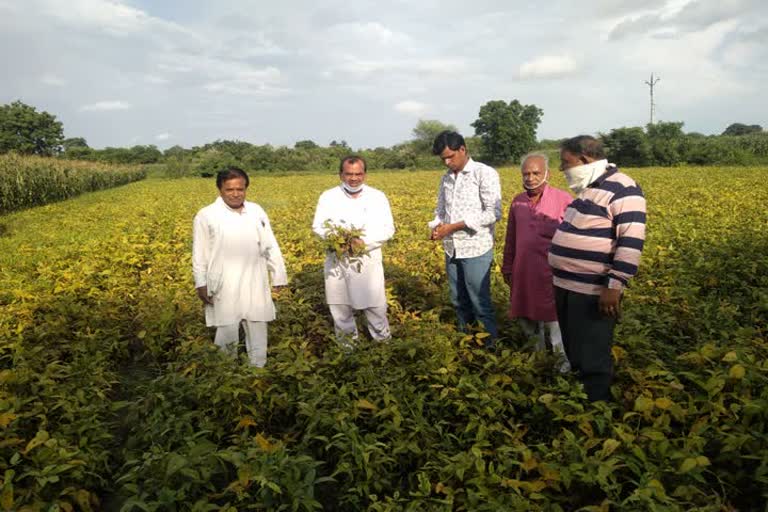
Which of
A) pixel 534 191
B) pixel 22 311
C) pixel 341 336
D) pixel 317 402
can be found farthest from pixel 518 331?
pixel 22 311

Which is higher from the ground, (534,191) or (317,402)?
(534,191)

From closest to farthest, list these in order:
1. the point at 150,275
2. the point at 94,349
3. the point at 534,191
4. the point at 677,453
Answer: the point at 677,453, the point at 534,191, the point at 94,349, the point at 150,275

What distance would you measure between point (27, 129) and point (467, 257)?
73217 mm

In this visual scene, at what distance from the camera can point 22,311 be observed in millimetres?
4406

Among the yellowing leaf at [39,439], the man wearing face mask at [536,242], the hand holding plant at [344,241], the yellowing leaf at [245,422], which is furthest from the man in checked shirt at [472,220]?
the yellowing leaf at [39,439]

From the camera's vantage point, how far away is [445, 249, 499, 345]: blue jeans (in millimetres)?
3770

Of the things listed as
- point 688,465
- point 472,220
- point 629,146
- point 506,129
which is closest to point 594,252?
point 688,465

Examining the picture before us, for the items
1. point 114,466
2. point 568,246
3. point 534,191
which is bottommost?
point 114,466

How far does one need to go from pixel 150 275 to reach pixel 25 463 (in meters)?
3.70

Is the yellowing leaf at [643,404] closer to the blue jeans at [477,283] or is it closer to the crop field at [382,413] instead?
the crop field at [382,413]

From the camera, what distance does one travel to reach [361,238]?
3881mm

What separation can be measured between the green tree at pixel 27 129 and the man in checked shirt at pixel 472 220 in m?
67.8

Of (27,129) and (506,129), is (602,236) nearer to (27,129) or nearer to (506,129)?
(506,129)

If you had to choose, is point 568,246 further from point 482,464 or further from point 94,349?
point 94,349
